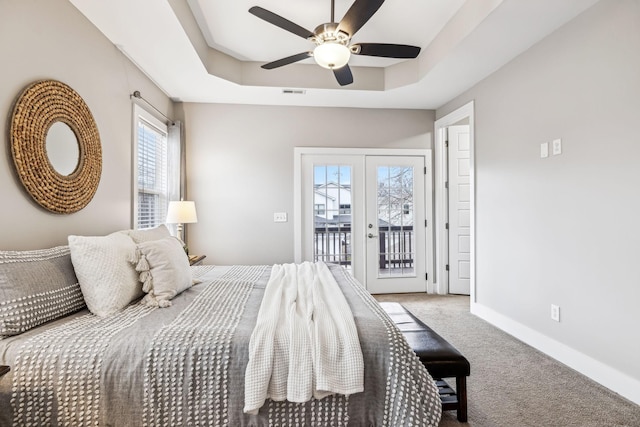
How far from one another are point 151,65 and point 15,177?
72.2 inches

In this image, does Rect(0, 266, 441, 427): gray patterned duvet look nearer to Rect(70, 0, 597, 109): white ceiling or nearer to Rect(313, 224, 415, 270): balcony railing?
Rect(70, 0, 597, 109): white ceiling

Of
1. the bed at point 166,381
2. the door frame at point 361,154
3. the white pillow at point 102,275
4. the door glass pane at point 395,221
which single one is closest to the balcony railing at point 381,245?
the door glass pane at point 395,221

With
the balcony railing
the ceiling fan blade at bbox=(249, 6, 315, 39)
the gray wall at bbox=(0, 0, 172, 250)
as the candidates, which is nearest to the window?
the gray wall at bbox=(0, 0, 172, 250)

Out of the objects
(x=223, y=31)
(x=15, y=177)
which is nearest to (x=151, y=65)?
(x=223, y=31)

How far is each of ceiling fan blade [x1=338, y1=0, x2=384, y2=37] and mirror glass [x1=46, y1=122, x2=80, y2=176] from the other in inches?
75.4

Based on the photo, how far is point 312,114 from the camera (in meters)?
4.32

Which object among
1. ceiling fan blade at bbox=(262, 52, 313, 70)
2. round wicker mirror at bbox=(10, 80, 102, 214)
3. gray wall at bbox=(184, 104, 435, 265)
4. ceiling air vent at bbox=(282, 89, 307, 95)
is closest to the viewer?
round wicker mirror at bbox=(10, 80, 102, 214)

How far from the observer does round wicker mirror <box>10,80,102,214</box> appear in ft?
5.89

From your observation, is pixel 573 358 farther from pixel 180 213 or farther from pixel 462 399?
pixel 180 213

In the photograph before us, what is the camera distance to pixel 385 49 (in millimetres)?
2361

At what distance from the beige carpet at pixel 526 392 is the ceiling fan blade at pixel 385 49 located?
2.35m

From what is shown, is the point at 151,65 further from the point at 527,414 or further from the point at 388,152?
the point at 527,414

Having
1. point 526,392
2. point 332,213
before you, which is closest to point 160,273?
point 526,392

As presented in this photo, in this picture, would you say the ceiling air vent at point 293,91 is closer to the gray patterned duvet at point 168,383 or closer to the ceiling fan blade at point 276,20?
the ceiling fan blade at point 276,20
